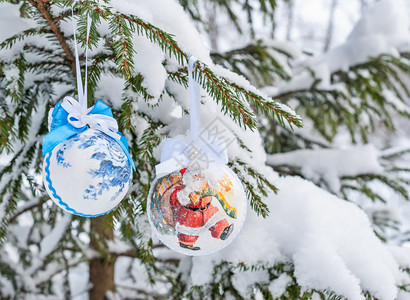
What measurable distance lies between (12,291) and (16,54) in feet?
6.96

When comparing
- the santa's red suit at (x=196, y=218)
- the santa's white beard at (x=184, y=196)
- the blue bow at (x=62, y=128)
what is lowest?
the santa's red suit at (x=196, y=218)

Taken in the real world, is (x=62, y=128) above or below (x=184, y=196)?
above

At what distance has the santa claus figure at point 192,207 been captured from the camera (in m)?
0.94

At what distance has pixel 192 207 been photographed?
944mm

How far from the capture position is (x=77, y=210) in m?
0.96

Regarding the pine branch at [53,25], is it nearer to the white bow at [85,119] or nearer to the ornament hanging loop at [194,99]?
the white bow at [85,119]

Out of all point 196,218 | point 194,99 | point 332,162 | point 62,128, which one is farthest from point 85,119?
point 332,162

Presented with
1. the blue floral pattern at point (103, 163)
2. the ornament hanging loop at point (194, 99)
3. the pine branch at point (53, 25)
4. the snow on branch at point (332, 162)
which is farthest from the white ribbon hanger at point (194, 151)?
the snow on branch at point (332, 162)

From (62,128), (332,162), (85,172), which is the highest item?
(62,128)

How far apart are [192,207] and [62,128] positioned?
1.37 ft

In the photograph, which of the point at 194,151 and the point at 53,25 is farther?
the point at 53,25

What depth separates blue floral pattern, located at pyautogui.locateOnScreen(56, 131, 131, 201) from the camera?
915mm

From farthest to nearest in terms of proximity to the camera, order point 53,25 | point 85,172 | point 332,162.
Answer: point 332,162, point 53,25, point 85,172

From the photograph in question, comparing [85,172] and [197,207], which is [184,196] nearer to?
[197,207]
